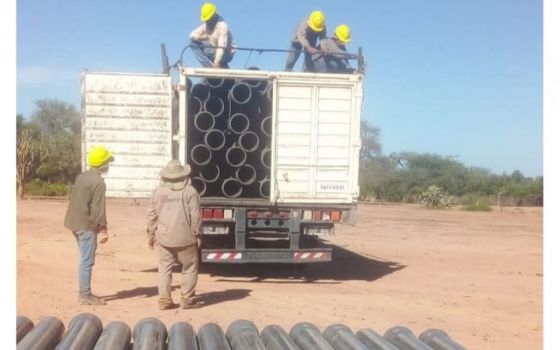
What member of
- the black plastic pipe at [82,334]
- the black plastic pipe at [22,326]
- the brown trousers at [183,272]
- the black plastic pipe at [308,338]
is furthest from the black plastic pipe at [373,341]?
the brown trousers at [183,272]

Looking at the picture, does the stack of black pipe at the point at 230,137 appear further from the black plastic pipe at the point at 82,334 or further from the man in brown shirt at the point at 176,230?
the black plastic pipe at the point at 82,334

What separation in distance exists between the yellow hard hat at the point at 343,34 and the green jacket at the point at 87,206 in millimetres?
4696

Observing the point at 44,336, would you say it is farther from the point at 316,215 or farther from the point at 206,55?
the point at 206,55

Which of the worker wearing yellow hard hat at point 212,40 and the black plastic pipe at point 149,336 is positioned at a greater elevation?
the worker wearing yellow hard hat at point 212,40

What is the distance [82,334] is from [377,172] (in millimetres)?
44681

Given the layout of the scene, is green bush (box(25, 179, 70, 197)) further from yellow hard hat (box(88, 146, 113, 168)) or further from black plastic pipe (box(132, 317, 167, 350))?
black plastic pipe (box(132, 317, 167, 350))

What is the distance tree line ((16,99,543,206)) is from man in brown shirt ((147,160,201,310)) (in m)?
12.0

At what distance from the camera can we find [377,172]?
158 feet

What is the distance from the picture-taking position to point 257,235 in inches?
403

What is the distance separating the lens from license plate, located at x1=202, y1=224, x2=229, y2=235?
9.19m

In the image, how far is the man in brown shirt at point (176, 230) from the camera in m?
7.44

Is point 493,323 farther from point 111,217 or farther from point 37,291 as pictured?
point 111,217

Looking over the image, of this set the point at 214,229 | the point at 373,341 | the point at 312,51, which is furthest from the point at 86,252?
the point at 312,51
